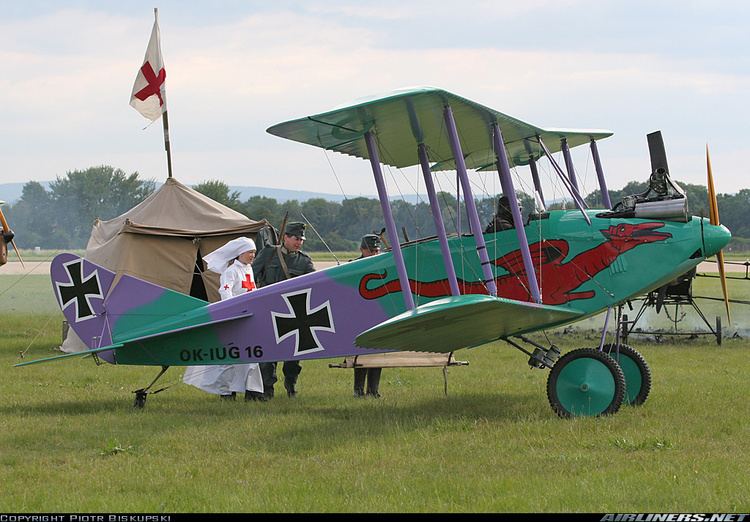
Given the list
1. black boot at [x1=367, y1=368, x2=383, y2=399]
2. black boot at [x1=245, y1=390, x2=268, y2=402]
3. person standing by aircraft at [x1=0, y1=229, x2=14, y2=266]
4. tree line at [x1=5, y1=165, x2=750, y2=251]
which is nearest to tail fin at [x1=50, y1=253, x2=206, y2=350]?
black boot at [x1=245, y1=390, x2=268, y2=402]

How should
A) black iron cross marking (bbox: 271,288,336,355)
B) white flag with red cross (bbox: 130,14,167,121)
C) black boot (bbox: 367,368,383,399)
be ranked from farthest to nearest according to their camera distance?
white flag with red cross (bbox: 130,14,167,121) < black boot (bbox: 367,368,383,399) < black iron cross marking (bbox: 271,288,336,355)

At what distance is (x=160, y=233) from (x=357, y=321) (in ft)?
19.6

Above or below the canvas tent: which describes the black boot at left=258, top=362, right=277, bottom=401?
below

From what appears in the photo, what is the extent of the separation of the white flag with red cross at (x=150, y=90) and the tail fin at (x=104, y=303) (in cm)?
701

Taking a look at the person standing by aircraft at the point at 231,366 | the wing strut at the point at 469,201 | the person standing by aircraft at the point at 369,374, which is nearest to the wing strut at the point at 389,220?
the wing strut at the point at 469,201

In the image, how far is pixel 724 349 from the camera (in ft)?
49.4

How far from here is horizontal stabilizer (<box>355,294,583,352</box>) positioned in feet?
25.1

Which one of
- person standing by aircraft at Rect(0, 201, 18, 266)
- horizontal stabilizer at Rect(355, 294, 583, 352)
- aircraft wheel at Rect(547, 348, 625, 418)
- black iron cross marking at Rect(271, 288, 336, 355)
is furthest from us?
person standing by aircraft at Rect(0, 201, 18, 266)

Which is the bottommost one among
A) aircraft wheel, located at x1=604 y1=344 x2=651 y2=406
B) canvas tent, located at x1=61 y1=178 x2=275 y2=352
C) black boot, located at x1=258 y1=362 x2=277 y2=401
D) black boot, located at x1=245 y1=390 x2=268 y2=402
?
aircraft wheel, located at x1=604 y1=344 x2=651 y2=406

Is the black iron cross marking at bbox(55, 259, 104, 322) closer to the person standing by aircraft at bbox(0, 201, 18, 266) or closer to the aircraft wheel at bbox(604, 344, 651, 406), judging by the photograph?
the aircraft wheel at bbox(604, 344, 651, 406)

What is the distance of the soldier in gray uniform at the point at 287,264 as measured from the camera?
1073 centimetres

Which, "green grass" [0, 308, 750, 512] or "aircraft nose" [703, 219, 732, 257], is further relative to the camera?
"aircraft nose" [703, 219, 732, 257]

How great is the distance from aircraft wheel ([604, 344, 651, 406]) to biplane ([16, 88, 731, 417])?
13 millimetres

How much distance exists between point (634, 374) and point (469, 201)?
Result: 255 centimetres
